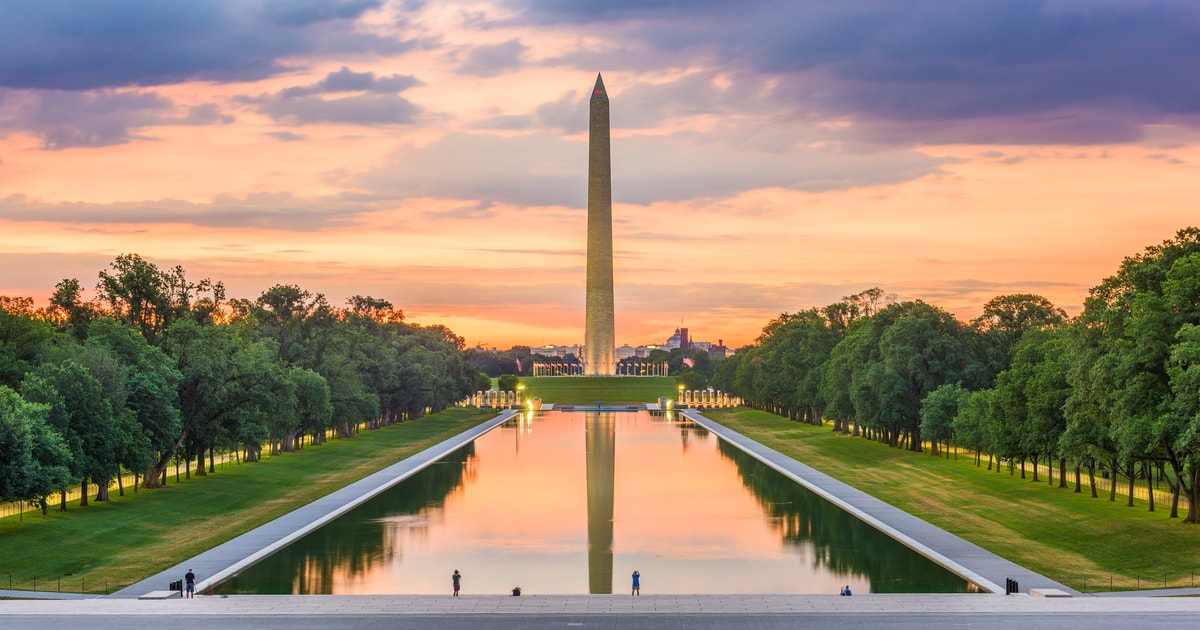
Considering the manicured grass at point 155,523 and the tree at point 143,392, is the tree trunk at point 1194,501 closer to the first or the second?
the manicured grass at point 155,523

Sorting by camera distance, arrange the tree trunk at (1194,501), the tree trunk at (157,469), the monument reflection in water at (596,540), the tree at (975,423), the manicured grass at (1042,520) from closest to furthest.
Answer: the monument reflection in water at (596,540) → the manicured grass at (1042,520) → the tree trunk at (1194,501) → the tree trunk at (157,469) → the tree at (975,423)

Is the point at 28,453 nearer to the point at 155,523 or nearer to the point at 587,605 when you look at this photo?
the point at 155,523

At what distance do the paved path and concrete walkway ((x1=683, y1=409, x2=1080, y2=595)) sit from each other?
19.2 meters

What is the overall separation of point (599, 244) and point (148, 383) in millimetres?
92299

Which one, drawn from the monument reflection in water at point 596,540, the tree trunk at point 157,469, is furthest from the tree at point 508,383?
the tree trunk at point 157,469

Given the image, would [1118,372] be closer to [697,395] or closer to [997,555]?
[997,555]

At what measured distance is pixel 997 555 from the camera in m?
35.8

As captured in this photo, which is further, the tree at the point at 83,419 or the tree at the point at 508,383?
the tree at the point at 508,383

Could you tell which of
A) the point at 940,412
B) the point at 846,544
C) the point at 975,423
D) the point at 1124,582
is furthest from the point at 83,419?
the point at 940,412

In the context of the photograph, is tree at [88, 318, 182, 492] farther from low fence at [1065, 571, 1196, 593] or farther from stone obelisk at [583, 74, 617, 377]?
stone obelisk at [583, 74, 617, 377]

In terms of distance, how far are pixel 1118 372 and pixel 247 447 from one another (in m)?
46.3

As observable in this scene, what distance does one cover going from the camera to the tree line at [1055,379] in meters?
39.2

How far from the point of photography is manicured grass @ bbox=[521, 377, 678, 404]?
144 meters

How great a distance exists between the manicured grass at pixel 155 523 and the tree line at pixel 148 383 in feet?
4.37
